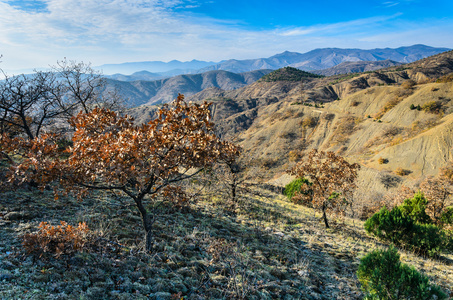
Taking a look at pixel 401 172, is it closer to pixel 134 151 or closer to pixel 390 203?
pixel 390 203

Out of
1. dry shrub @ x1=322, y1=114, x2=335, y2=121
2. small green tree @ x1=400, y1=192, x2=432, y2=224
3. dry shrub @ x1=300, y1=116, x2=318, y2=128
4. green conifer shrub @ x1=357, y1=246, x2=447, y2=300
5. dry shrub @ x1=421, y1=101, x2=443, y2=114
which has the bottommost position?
small green tree @ x1=400, y1=192, x2=432, y2=224

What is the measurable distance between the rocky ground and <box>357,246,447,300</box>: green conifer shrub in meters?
1.20

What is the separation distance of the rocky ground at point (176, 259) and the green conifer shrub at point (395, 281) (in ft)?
3.92

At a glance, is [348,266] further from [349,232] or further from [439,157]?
[439,157]

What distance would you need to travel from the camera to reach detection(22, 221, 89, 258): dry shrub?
4.98m

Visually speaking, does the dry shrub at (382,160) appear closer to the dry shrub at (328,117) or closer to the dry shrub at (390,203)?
the dry shrub at (390,203)

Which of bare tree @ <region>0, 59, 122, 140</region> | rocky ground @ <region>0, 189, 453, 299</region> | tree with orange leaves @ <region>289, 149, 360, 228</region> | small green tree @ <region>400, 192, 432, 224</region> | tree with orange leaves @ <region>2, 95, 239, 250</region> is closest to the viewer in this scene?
tree with orange leaves @ <region>2, 95, 239, 250</region>

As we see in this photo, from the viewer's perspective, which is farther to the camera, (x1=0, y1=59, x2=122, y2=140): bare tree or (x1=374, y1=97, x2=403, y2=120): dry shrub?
(x1=374, y1=97, x2=403, y2=120): dry shrub

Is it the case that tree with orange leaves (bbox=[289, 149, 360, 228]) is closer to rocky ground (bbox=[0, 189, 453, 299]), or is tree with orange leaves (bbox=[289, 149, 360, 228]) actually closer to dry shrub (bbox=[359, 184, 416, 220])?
rocky ground (bbox=[0, 189, 453, 299])

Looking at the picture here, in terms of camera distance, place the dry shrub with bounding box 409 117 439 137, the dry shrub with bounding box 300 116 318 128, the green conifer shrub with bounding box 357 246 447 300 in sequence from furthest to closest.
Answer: the dry shrub with bounding box 300 116 318 128
the dry shrub with bounding box 409 117 439 137
the green conifer shrub with bounding box 357 246 447 300

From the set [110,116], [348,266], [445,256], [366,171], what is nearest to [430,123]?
[366,171]

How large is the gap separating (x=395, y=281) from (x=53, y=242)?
8653mm

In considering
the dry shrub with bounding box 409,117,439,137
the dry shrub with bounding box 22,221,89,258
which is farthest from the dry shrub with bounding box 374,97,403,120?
the dry shrub with bounding box 22,221,89,258

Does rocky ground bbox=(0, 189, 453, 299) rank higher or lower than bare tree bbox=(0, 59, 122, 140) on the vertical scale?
lower
